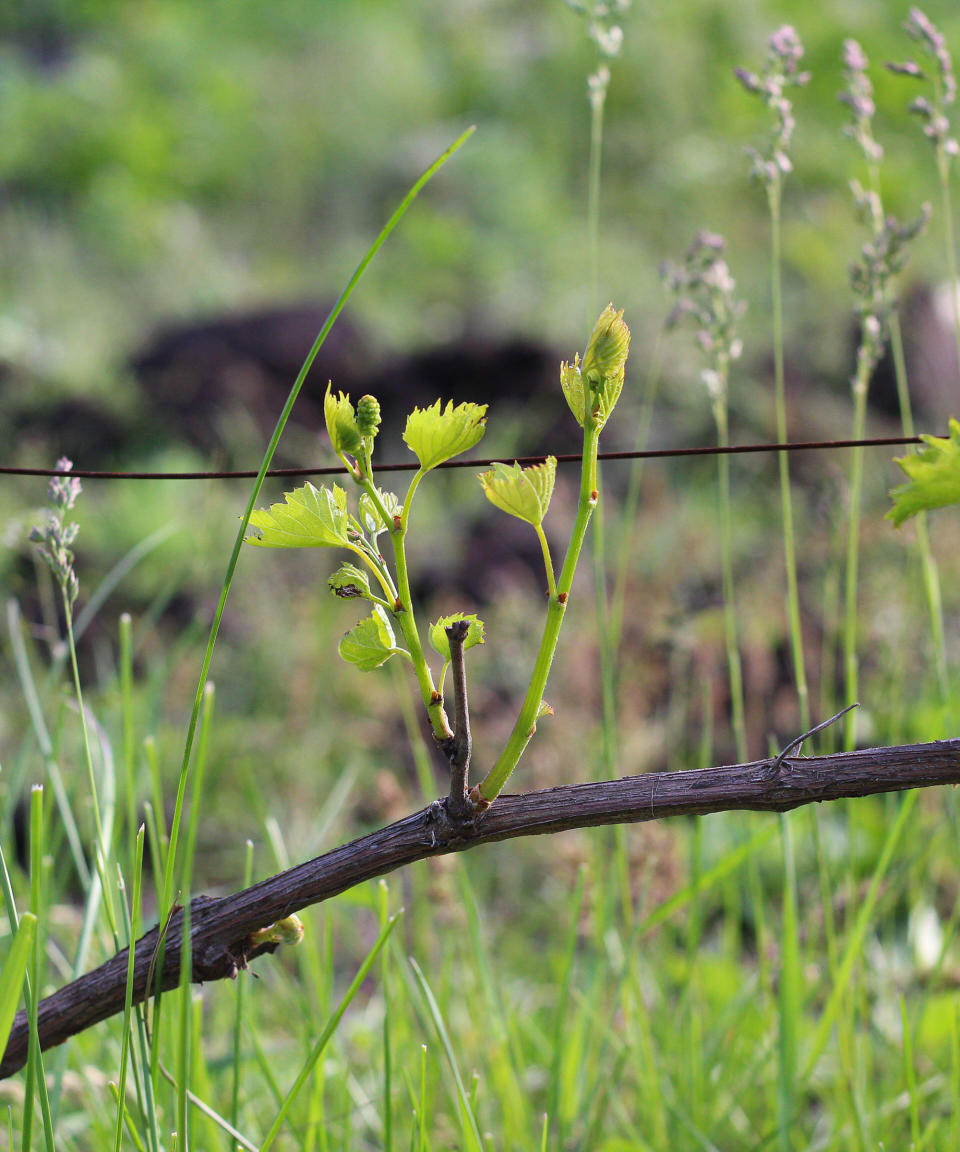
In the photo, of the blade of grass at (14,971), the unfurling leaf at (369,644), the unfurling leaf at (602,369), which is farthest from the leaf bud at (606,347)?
the blade of grass at (14,971)

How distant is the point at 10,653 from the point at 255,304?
1.80 metres

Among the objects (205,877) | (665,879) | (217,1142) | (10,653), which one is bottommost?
(217,1142)

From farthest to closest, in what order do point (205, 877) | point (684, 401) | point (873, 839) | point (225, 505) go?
1. point (684, 401)
2. point (225, 505)
3. point (205, 877)
4. point (873, 839)

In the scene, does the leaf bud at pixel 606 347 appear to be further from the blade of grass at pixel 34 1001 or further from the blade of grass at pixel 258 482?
the blade of grass at pixel 34 1001

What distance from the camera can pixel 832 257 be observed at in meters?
3.48

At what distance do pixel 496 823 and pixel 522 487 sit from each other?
0.39ft

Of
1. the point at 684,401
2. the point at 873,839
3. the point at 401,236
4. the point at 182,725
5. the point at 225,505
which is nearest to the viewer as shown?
the point at 873,839

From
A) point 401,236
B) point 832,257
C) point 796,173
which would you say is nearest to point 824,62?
point 796,173

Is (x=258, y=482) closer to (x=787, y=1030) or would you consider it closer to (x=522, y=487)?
(x=522, y=487)

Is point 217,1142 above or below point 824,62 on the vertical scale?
below

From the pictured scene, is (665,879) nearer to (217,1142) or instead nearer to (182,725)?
(217,1142)

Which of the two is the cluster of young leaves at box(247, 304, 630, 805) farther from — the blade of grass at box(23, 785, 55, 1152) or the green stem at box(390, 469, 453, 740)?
the blade of grass at box(23, 785, 55, 1152)

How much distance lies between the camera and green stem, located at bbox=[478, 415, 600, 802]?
1.03 ft

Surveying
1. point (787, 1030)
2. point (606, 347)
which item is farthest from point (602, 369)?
point (787, 1030)
